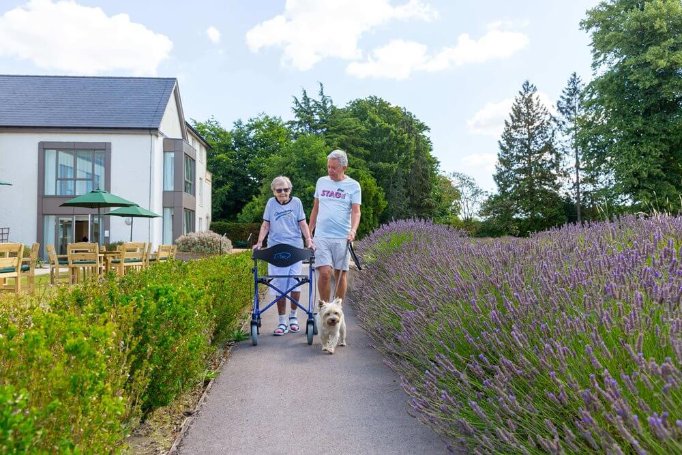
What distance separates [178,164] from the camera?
28688 millimetres

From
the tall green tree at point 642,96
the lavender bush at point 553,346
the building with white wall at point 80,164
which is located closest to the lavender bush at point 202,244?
the building with white wall at point 80,164

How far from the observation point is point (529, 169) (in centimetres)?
4519

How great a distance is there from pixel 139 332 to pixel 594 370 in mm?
2523

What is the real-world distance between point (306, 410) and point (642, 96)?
95.4ft

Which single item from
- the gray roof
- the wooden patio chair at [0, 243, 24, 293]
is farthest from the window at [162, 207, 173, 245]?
the wooden patio chair at [0, 243, 24, 293]

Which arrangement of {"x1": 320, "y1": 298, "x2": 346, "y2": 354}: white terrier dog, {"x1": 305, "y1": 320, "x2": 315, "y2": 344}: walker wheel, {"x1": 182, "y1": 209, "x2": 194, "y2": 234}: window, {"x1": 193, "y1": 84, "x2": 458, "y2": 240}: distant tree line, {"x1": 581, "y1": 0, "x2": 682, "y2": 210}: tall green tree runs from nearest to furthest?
{"x1": 320, "y1": 298, "x2": 346, "y2": 354}: white terrier dog, {"x1": 305, "y1": 320, "x2": 315, "y2": 344}: walker wheel, {"x1": 581, "y1": 0, "x2": 682, "y2": 210}: tall green tree, {"x1": 182, "y1": 209, "x2": 194, "y2": 234}: window, {"x1": 193, "y1": 84, "x2": 458, "y2": 240}: distant tree line

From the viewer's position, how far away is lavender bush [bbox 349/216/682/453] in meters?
1.81

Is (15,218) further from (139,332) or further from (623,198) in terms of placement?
(623,198)

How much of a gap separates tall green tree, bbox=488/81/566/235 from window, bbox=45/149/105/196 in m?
30.5

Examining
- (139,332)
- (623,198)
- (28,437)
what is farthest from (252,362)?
(623,198)

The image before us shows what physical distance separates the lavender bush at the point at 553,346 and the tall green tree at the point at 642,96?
79.0 feet

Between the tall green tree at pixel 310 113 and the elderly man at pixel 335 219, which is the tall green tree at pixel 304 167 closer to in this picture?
the tall green tree at pixel 310 113

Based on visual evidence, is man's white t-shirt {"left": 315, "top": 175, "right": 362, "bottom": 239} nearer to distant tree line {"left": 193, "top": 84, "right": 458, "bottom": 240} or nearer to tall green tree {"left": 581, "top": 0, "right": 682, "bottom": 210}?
tall green tree {"left": 581, "top": 0, "right": 682, "bottom": 210}

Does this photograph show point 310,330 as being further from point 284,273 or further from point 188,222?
point 188,222
